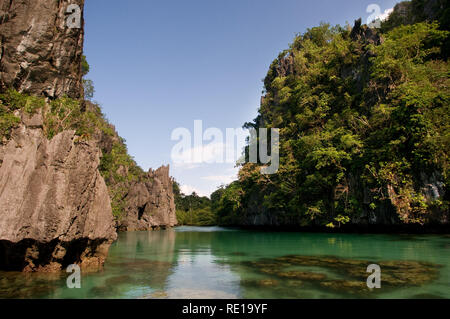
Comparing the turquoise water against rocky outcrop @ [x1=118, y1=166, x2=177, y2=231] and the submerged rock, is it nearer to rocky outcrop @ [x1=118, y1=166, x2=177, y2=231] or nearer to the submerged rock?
the submerged rock

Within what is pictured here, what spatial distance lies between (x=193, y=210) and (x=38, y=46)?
60.2 meters

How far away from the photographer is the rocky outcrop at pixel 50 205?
6.98 meters

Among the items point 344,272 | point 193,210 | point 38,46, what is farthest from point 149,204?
point 344,272

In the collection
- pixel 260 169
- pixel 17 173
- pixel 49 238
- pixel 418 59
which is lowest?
pixel 49 238

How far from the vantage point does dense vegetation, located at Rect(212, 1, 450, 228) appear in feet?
63.3

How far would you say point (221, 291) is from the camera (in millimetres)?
6496

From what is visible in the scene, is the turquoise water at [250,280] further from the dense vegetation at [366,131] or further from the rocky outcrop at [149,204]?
the rocky outcrop at [149,204]

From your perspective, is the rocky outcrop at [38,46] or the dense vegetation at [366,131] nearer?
the rocky outcrop at [38,46]

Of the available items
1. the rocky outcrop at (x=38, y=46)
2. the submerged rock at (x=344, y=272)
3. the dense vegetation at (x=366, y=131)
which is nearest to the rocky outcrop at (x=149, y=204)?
the dense vegetation at (x=366, y=131)

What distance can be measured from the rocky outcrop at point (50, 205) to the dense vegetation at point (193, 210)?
185 ft

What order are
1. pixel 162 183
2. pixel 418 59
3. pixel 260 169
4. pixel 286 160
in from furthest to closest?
1. pixel 162 183
2. pixel 260 169
3. pixel 286 160
4. pixel 418 59

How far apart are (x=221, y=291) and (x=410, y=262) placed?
676cm
